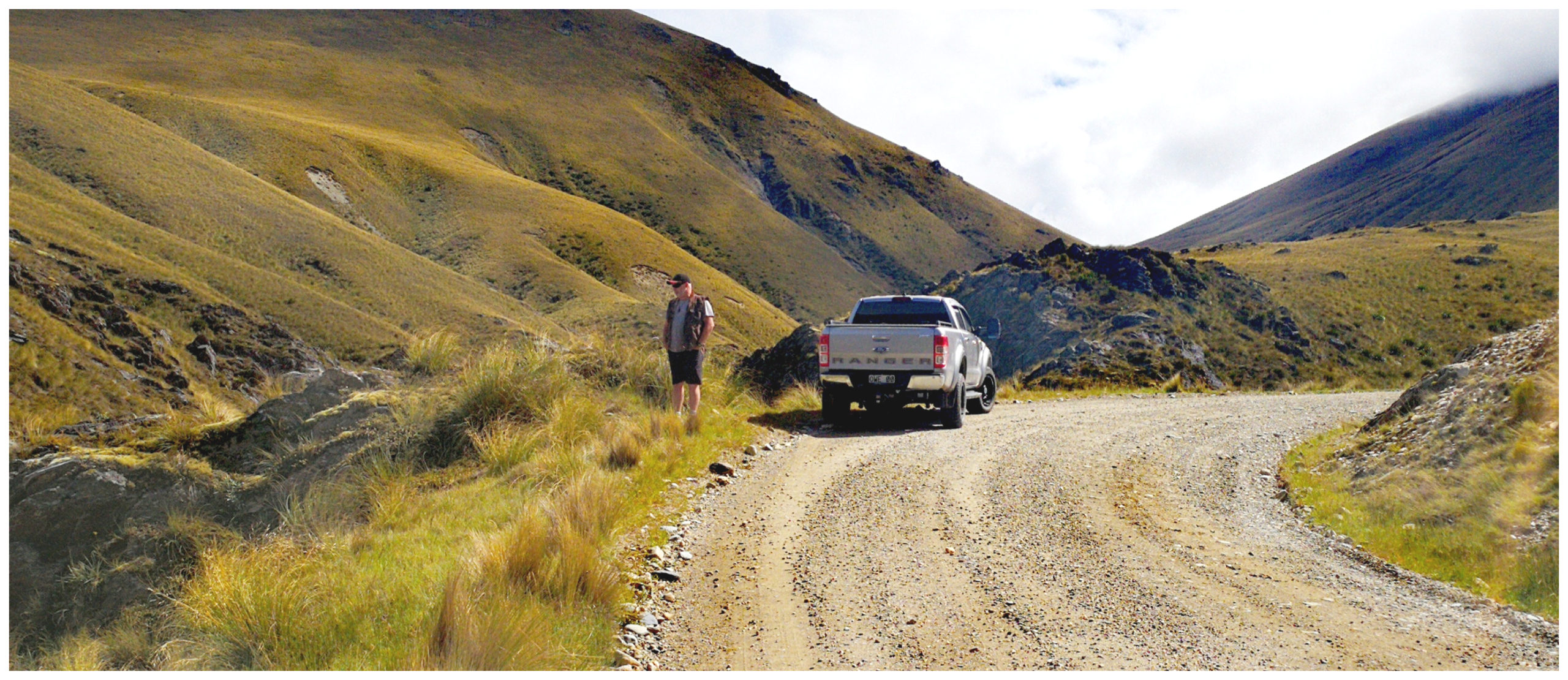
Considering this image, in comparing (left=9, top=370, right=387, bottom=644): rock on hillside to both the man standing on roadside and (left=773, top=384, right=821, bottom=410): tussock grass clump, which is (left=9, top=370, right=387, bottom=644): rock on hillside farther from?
(left=773, top=384, right=821, bottom=410): tussock grass clump

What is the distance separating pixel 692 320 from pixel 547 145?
366 ft

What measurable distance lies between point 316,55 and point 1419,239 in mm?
117140

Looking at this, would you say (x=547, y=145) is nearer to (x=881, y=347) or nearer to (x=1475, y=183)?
(x=881, y=347)

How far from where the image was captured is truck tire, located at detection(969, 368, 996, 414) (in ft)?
50.7

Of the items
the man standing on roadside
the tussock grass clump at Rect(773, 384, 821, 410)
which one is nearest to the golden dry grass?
the man standing on roadside

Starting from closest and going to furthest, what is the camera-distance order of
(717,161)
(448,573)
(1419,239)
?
(448,573) < (1419,239) < (717,161)

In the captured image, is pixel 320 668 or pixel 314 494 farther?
pixel 314 494

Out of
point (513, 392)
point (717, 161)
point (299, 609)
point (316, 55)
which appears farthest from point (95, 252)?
point (717, 161)

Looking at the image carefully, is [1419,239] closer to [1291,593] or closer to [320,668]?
[1291,593]

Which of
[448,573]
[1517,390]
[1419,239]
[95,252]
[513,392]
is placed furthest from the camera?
[1419,239]

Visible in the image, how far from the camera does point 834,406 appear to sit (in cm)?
1286

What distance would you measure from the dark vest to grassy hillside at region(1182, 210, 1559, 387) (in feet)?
104
